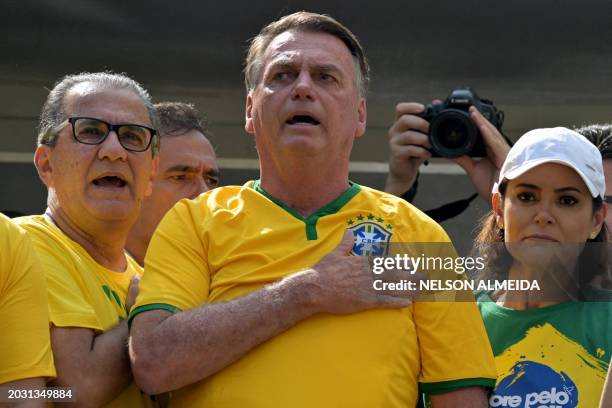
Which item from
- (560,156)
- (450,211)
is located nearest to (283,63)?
(560,156)

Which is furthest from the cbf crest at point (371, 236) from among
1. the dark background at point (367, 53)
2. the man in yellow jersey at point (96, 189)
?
the dark background at point (367, 53)

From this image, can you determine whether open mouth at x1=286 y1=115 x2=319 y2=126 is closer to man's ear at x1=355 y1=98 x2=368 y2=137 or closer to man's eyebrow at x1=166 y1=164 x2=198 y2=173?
man's ear at x1=355 y1=98 x2=368 y2=137

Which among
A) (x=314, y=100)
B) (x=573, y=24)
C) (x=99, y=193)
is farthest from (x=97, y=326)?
(x=573, y=24)

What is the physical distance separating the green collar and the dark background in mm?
2473

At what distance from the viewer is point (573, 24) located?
5293mm

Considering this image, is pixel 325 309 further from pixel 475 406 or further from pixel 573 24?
pixel 573 24

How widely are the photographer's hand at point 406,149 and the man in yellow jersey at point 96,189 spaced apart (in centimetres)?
92

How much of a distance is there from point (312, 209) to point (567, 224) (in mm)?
667

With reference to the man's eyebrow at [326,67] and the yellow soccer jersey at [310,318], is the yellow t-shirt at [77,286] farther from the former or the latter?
the man's eyebrow at [326,67]

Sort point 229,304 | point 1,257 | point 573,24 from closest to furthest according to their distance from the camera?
point 1,257 < point 229,304 < point 573,24

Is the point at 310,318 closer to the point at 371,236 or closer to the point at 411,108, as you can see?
the point at 371,236

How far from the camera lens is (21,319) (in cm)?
233

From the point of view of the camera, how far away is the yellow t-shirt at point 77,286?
2.56m

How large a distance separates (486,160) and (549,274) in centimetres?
90
